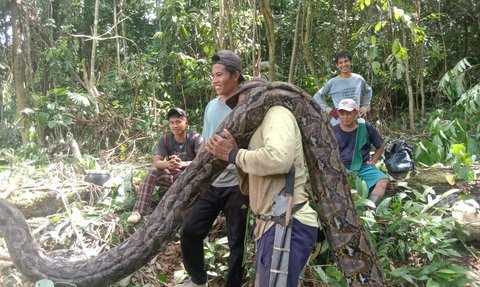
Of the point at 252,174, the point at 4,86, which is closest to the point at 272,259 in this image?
the point at 252,174

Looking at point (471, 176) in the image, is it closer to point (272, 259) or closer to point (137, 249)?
point (272, 259)

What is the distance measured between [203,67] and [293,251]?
27.0 feet

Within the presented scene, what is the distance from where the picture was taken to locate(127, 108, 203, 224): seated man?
4.77 meters

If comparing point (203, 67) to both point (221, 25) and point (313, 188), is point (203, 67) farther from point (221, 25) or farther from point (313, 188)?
point (313, 188)

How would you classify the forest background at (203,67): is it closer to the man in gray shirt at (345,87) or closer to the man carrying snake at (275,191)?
the man in gray shirt at (345,87)

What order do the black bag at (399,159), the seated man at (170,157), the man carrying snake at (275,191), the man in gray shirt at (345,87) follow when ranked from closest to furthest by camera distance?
the man carrying snake at (275,191), the seated man at (170,157), the black bag at (399,159), the man in gray shirt at (345,87)

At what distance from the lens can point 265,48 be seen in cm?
1208

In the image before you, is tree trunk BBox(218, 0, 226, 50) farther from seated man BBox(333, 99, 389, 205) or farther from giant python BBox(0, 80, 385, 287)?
giant python BBox(0, 80, 385, 287)

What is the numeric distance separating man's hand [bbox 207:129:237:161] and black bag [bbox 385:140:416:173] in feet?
10.4

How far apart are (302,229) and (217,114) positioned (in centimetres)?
146

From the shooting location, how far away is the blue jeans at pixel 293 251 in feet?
8.61

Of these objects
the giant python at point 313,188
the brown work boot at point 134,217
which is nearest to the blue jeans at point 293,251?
the giant python at point 313,188

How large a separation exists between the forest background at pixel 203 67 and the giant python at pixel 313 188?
3130 mm

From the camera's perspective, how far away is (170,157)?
480 centimetres
